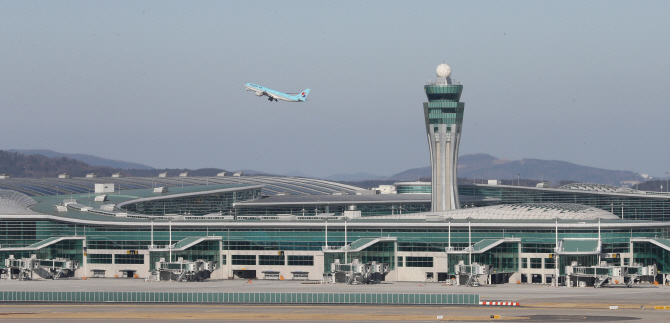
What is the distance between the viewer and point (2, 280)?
146m

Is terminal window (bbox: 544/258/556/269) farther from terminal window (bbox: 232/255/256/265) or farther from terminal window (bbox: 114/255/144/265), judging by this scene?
terminal window (bbox: 114/255/144/265)

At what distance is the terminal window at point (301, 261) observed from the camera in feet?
482

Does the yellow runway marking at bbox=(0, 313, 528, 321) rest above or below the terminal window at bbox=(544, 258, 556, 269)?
below

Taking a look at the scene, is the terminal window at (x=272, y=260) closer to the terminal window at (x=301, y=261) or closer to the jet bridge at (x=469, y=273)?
the terminal window at (x=301, y=261)

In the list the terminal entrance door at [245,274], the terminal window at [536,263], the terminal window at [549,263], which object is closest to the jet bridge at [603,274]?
the terminal window at [549,263]

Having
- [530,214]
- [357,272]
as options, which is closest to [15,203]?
[357,272]

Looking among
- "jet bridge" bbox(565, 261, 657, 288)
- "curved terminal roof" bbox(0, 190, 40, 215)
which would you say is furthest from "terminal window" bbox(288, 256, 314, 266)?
"curved terminal roof" bbox(0, 190, 40, 215)

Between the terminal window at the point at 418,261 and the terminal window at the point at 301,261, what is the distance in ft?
44.5

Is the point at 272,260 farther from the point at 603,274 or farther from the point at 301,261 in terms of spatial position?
the point at 603,274

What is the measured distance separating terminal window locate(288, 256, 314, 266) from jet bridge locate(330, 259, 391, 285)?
6996 millimetres

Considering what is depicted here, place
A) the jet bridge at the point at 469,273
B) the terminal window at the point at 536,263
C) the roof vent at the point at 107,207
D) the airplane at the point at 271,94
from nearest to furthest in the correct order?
the jet bridge at the point at 469,273 → the terminal window at the point at 536,263 → the roof vent at the point at 107,207 → the airplane at the point at 271,94

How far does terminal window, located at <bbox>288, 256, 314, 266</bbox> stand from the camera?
147 metres

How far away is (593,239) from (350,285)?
32.9 metres

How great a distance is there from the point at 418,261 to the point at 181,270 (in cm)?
3264
